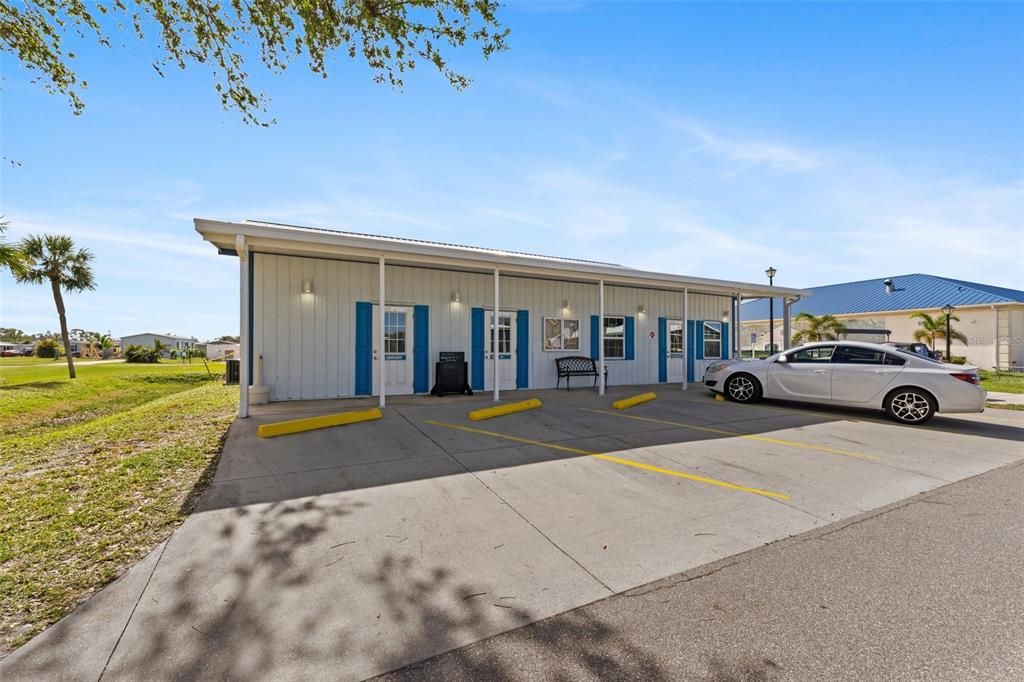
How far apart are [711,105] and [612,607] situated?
369 inches

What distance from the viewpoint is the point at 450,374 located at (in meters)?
10.4

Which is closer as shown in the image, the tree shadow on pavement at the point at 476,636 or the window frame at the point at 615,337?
the tree shadow on pavement at the point at 476,636

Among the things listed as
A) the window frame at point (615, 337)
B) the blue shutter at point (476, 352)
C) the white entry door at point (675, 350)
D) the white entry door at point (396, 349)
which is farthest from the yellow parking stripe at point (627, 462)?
the white entry door at point (675, 350)

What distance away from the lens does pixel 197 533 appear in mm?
3309

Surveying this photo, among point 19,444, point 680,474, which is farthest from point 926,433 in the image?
point 19,444

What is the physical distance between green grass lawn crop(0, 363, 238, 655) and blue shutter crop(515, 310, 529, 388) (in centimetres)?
649

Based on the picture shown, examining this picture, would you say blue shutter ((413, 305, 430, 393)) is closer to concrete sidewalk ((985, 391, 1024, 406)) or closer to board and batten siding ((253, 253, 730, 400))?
board and batten siding ((253, 253, 730, 400))

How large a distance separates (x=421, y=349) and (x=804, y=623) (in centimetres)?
904

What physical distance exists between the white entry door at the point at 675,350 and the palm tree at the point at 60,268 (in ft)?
96.6

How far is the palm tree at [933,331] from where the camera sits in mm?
22500

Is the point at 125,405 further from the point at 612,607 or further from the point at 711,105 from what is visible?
the point at 711,105

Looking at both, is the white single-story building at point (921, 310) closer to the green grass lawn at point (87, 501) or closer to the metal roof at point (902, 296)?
the metal roof at point (902, 296)

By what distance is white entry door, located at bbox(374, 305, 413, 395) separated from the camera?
10.1 m

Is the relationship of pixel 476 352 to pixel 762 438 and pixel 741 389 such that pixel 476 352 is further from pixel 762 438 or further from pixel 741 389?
pixel 762 438
